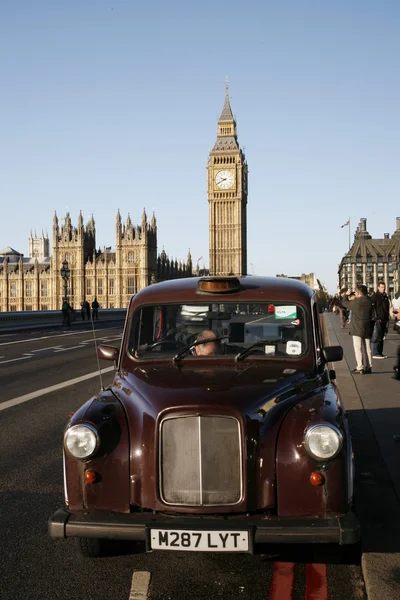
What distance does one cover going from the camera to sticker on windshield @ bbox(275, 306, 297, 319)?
5.38 meters

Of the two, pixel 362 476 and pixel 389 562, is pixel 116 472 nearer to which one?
pixel 389 562

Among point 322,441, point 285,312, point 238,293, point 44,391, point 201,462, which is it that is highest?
point 238,293

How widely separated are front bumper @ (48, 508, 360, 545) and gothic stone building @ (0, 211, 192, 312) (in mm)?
111361

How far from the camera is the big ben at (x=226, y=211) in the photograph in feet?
463

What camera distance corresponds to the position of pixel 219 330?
A: 5.43 metres

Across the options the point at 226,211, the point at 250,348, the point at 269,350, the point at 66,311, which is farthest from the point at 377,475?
the point at 226,211

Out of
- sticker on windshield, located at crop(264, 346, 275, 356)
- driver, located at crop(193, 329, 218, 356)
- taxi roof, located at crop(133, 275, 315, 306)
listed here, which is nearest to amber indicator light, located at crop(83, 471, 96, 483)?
driver, located at crop(193, 329, 218, 356)

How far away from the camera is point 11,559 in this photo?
440cm

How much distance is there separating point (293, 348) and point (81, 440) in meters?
1.90

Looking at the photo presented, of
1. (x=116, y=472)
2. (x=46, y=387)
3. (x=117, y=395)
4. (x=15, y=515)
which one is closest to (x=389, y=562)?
(x=116, y=472)

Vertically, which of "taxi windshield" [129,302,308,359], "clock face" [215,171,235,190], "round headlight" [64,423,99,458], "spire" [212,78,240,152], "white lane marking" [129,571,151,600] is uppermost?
"spire" [212,78,240,152]

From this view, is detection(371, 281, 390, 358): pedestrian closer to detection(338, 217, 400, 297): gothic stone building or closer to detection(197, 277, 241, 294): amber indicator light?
detection(197, 277, 241, 294): amber indicator light

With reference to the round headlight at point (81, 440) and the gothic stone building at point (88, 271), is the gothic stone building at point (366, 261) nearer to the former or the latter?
the gothic stone building at point (88, 271)

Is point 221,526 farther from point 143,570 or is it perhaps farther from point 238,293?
point 238,293
